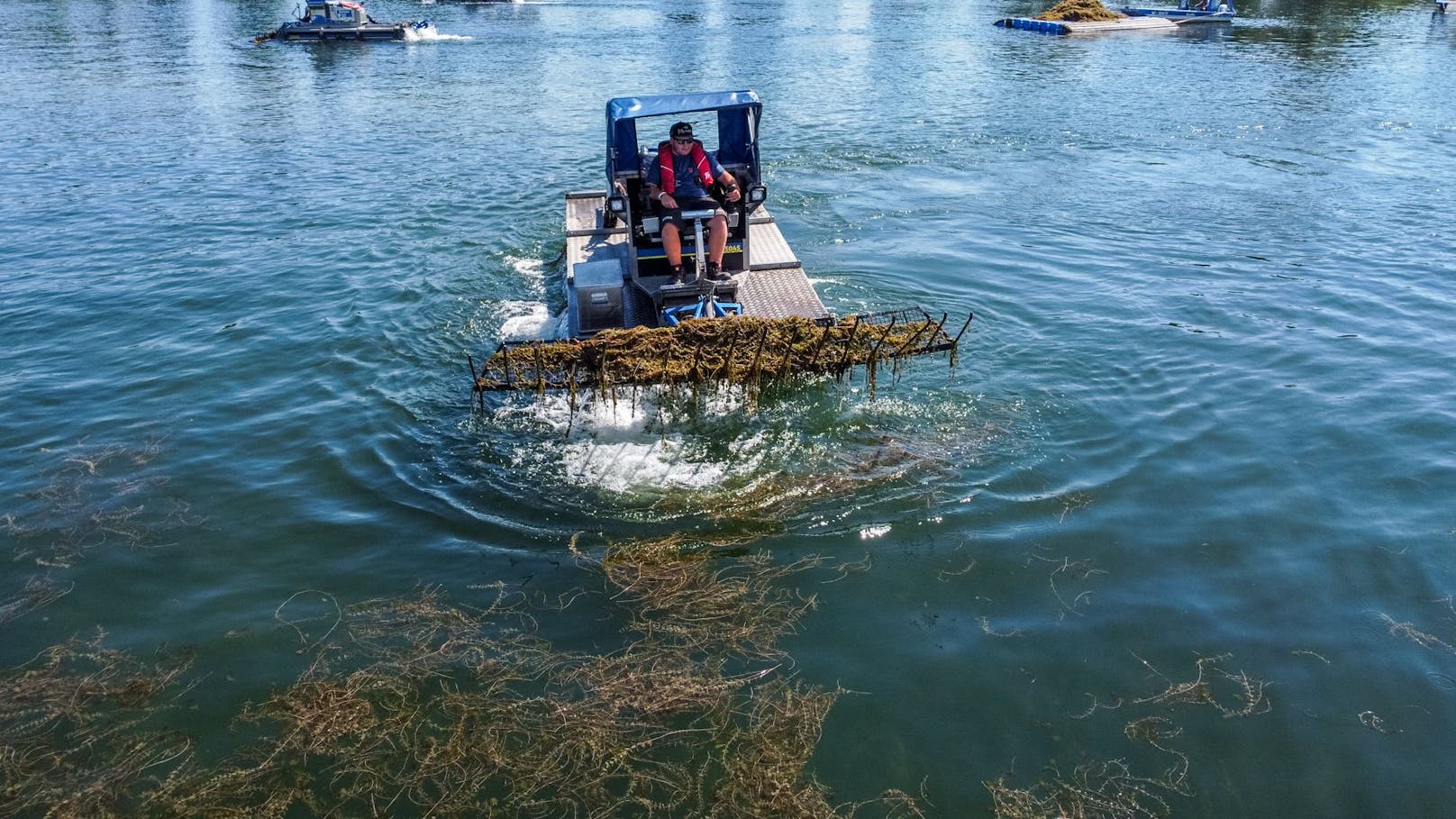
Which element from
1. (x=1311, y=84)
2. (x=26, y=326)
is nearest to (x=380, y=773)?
(x=26, y=326)

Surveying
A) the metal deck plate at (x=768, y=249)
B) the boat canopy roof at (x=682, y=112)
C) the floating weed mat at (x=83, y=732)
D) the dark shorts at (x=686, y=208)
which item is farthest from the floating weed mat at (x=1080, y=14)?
the floating weed mat at (x=83, y=732)

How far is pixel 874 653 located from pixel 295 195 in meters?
17.6

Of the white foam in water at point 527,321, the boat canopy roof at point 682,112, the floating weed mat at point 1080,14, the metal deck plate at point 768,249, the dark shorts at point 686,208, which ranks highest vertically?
the floating weed mat at point 1080,14

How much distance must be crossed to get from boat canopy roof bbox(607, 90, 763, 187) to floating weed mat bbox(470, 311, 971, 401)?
11.9 ft

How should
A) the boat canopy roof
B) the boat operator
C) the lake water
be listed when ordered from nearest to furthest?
the lake water < the boat operator < the boat canopy roof

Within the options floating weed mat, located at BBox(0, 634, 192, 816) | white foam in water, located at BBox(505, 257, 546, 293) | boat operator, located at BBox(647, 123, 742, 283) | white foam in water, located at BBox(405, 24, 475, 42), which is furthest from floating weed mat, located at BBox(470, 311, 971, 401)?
white foam in water, located at BBox(405, 24, 475, 42)

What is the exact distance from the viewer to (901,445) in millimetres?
10477

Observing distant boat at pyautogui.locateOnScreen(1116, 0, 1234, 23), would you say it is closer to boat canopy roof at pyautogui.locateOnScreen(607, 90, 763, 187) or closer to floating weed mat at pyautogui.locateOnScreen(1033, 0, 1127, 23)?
floating weed mat at pyautogui.locateOnScreen(1033, 0, 1127, 23)

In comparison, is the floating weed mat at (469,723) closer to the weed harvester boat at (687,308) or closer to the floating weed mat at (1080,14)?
the weed harvester boat at (687,308)

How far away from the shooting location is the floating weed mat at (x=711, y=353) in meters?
9.31

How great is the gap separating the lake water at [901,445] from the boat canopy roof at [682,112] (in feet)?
8.80

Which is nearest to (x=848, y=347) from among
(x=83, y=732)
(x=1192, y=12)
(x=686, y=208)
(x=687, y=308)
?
(x=687, y=308)

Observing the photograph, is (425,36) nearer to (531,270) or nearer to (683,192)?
(531,270)

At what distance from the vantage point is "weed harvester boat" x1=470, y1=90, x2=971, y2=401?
9.40m
